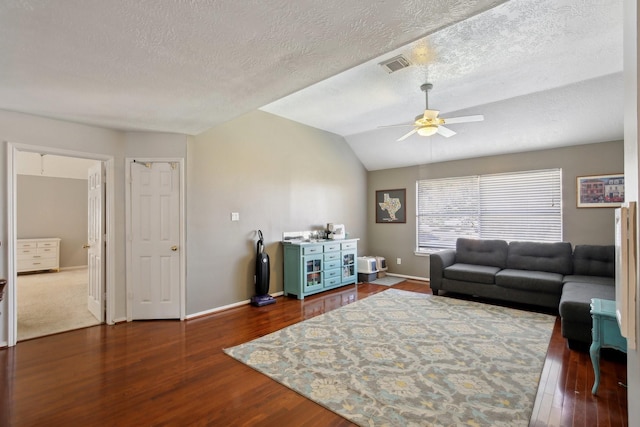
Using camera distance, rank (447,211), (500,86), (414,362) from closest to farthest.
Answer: (414,362) < (500,86) < (447,211)

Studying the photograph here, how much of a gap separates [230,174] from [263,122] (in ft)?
3.46

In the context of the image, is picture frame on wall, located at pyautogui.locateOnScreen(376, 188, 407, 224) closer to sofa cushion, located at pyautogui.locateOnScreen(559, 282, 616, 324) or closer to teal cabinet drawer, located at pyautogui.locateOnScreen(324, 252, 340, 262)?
teal cabinet drawer, located at pyautogui.locateOnScreen(324, 252, 340, 262)

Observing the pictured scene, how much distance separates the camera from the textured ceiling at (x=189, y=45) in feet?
5.18

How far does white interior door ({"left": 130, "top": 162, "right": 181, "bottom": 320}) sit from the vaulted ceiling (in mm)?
629

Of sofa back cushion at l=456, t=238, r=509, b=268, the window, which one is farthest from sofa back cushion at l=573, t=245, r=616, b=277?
sofa back cushion at l=456, t=238, r=509, b=268

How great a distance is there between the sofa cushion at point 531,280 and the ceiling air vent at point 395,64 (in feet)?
10.5

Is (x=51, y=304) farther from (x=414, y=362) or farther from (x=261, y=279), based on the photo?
(x=414, y=362)

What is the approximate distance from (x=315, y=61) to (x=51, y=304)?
16.9 ft

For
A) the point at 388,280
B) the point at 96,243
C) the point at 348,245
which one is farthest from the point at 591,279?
the point at 96,243

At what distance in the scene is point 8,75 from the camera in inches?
90.2

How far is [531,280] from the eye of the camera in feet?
13.5

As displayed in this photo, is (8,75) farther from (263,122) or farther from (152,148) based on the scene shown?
(263,122)

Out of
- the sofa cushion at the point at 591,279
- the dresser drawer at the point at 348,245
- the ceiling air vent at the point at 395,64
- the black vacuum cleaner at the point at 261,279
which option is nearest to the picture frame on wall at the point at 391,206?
the dresser drawer at the point at 348,245

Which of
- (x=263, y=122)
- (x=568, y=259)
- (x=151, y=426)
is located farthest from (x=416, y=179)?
(x=151, y=426)
